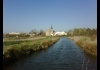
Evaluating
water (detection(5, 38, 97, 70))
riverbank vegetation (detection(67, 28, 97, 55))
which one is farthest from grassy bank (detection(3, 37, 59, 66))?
riverbank vegetation (detection(67, 28, 97, 55))

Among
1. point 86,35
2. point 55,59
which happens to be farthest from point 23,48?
point 86,35

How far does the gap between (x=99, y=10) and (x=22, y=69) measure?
2850 millimetres

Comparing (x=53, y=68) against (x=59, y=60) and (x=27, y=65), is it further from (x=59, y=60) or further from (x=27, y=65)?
(x=27, y=65)

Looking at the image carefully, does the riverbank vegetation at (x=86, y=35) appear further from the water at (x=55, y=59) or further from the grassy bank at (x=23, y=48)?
the water at (x=55, y=59)

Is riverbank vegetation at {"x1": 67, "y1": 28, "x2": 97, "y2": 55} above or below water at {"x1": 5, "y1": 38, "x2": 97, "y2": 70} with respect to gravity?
above

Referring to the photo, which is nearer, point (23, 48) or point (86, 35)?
point (86, 35)

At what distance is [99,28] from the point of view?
40 centimetres

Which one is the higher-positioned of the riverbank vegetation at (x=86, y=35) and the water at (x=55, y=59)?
the riverbank vegetation at (x=86, y=35)

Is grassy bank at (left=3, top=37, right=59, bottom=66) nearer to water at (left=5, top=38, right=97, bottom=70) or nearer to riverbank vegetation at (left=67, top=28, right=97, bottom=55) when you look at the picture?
water at (left=5, top=38, right=97, bottom=70)

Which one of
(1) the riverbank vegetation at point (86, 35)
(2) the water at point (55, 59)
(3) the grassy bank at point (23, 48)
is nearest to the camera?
(1) the riverbank vegetation at point (86, 35)

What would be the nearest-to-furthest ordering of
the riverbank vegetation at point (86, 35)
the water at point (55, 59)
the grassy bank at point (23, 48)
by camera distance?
the riverbank vegetation at point (86, 35) → the grassy bank at point (23, 48) → the water at point (55, 59)

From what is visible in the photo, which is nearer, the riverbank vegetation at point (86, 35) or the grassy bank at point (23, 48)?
the riverbank vegetation at point (86, 35)

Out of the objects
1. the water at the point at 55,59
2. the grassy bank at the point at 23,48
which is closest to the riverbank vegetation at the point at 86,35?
the grassy bank at the point at 23,48

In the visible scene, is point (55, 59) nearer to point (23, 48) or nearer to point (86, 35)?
point (23, 48)
